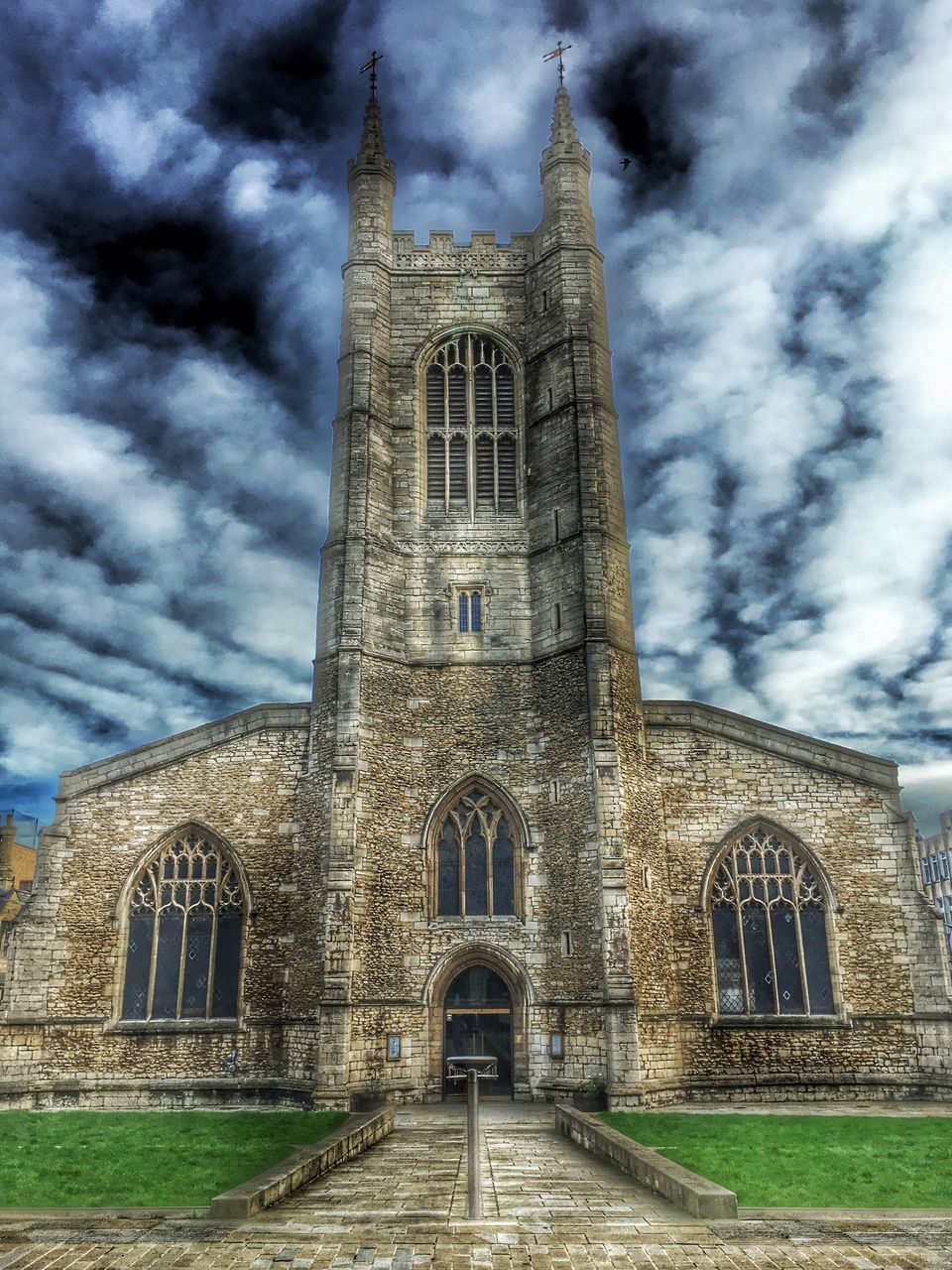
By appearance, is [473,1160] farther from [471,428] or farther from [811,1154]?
[471,428]

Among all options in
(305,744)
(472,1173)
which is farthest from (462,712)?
(472,1173)

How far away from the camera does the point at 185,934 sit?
22078mm

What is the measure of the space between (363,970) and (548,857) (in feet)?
15.0

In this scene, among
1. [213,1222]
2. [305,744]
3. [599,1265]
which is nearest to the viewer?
[599,1265]

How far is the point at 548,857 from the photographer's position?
2156cm

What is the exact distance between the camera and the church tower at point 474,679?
66.4ft

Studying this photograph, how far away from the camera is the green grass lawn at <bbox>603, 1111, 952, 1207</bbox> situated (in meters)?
10.3

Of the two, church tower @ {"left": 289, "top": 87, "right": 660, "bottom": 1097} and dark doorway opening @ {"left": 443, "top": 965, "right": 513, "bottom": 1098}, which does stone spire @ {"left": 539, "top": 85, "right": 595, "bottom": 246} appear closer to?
church tower @ {"left": 289, "top": 87, "right": 660, "bottom": 1097}

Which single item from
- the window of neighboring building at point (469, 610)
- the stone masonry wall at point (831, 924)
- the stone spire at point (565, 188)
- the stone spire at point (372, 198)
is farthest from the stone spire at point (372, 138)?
the stone masonry wall at point (831, 924)

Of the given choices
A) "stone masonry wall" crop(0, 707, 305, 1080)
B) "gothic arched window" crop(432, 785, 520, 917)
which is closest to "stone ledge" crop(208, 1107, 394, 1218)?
"gothic arched window" crop(432, 785, 520, 917)

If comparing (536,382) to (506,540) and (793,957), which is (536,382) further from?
(793,957)

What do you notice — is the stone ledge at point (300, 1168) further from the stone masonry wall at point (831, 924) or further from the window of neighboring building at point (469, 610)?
the window of neighboring building at point (469, 610)

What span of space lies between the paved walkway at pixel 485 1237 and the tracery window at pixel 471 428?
18.0 m

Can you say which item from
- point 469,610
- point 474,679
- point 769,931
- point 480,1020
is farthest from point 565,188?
point 480,1020
